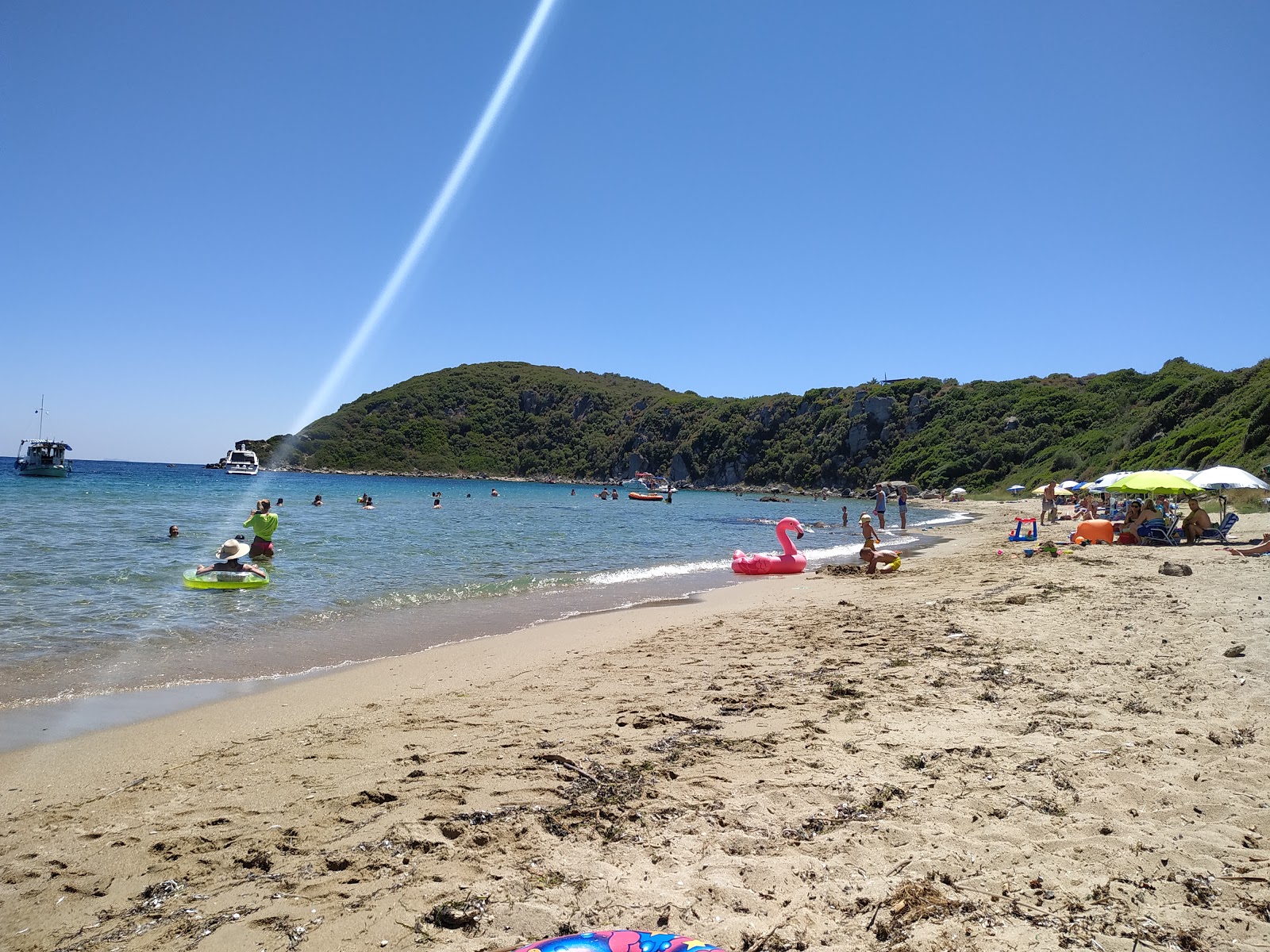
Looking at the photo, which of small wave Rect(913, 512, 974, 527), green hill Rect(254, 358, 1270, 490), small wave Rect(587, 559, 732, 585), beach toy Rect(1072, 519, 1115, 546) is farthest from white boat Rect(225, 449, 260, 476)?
beach toy Rect(1072, 519, 1115, 546)

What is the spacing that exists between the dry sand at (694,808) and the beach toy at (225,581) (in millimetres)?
6284

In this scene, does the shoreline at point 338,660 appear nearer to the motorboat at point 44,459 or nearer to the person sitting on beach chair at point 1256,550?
the person sitting on beach chair at point 1256,550

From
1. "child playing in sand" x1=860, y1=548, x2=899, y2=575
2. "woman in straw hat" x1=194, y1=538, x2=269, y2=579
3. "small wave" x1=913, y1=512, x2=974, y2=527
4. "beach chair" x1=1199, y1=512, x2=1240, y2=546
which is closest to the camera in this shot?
"woman in straw hat" x1=194, y1=538, x2=269, y2=579

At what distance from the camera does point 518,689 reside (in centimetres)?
612

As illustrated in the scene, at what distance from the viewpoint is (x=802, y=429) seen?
107 metres

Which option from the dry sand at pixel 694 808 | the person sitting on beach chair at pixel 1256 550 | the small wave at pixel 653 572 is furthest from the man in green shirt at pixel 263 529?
the person sitting on beach chair at pixel 1256 550

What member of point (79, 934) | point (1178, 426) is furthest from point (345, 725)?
point (1178, 426)

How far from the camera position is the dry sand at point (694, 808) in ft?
8.99

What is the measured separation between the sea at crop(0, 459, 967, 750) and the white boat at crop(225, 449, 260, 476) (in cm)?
6782

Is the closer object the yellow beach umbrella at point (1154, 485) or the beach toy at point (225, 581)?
the beach toy at point (225, 581)

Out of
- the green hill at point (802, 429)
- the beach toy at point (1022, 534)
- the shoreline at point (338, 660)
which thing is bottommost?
the shoreline at point (338, 660)

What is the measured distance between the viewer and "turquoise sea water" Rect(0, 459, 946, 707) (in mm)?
7543

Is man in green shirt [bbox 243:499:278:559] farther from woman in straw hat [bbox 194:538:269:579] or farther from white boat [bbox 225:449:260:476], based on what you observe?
white boat [bbox 225:449:260:476]

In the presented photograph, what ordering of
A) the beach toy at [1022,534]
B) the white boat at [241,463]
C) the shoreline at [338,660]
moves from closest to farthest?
the shoreline at [338,660] → the beach toy at [1022,534] → the white boat at [241,463]
